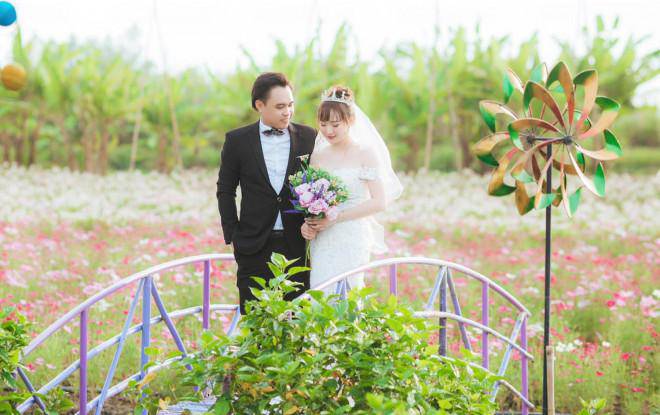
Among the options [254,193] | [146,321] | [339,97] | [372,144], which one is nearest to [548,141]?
[372,144]

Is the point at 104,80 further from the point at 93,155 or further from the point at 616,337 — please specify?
the point at 616,337

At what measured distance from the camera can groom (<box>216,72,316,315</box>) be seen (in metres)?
3.64

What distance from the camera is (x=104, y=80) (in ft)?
36.9

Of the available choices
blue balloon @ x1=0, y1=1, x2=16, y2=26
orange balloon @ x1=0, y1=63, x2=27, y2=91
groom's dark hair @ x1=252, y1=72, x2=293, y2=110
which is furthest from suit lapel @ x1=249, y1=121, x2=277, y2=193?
blue balloon @ x1=0, y1=1, x2=16, y2=26

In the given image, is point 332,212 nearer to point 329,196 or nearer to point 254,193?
point 329,196

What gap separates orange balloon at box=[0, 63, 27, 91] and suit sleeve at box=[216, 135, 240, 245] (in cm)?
107

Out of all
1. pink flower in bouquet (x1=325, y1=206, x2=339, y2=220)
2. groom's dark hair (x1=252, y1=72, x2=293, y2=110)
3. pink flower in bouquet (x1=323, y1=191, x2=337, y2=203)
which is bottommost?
pink flower in bouquet (x1=325, y1=206, x2=339, y2=220)

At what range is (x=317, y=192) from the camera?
3.41m

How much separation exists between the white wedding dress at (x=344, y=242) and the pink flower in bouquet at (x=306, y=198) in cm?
33

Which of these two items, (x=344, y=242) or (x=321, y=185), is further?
(x=344, y=242)

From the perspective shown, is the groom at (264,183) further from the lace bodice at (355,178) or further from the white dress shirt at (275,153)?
the lace bodice at (355,178)

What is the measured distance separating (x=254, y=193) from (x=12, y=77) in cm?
121

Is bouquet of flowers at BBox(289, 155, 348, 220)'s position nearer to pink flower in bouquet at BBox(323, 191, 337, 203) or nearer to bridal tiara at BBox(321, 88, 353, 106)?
pink flower in bouquet at BBox(323, 191, 337, 203)

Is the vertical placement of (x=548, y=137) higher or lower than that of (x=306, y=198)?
higher
